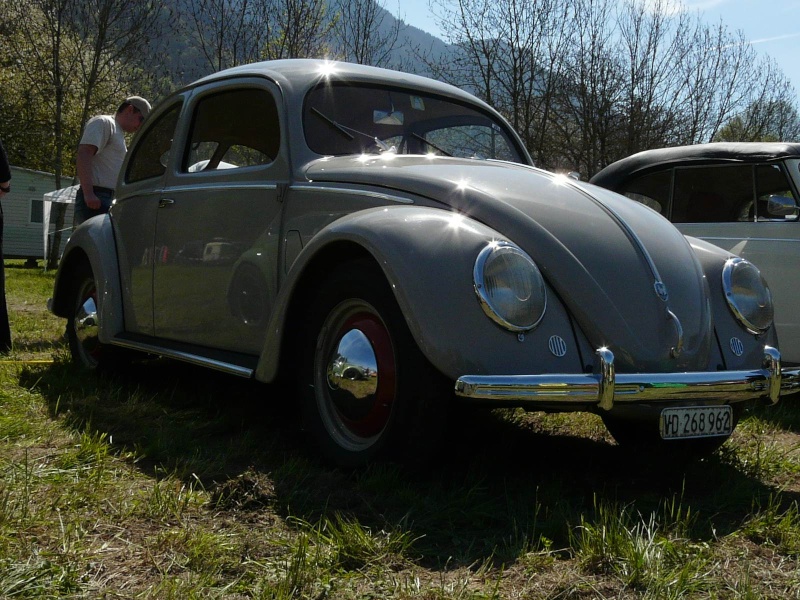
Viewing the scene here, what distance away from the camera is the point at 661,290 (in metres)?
3.08

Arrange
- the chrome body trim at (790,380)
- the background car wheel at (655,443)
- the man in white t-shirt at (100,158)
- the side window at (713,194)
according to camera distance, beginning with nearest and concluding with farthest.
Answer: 1. the chrome body trim at (790,380)
2. the background car wheel at (655,443)
3. the side window at (713,194)
4. the man in white t-shirt at (100,158)

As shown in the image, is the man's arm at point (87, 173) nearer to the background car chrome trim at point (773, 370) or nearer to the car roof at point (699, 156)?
the car roof at point (699, 156)

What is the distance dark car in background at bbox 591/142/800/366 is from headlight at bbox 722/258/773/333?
2.26 m

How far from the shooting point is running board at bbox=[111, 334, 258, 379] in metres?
3.67

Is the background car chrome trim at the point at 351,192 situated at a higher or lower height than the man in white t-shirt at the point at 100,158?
lower

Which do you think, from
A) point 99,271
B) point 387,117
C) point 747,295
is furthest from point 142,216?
point 747,295

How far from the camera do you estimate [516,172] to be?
3656mm

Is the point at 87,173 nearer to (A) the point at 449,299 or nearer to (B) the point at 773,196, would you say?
(A) the point at 449,299

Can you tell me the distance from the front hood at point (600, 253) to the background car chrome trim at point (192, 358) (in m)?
0.94

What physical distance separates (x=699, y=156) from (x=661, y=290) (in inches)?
138

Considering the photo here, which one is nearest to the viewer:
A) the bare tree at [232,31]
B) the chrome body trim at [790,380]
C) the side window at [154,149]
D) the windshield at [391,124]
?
the chrome body trim at [790,380]

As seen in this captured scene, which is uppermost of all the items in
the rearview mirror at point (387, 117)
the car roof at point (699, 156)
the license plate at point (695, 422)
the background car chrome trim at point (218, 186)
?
the car roof at point (699, 156)

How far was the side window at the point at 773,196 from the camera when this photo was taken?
18.4 ft

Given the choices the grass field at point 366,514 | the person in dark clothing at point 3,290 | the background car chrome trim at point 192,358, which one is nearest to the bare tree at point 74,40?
the person in dark clothing at point 3,290
